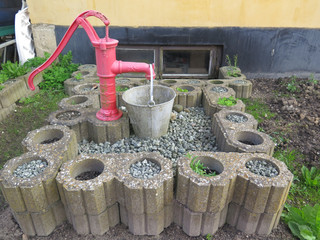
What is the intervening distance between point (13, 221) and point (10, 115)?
227 centimetres

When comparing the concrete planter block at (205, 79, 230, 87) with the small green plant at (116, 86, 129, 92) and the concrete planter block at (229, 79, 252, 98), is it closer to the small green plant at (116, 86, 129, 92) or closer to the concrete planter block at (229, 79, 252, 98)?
the concrete planter block at (229, 79, 252, 98)

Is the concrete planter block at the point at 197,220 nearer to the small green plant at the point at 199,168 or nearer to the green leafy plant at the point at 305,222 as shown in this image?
the small green plant at the point at 199,168

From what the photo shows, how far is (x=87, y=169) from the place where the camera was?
2439 millimetres

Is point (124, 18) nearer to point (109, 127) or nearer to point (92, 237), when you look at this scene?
point (109, 127)

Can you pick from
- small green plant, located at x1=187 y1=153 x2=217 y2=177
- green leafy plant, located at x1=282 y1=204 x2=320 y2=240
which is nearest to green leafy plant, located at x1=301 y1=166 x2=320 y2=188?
green leafy plant, located at x1=282 y1=204 x2=320 y2=240

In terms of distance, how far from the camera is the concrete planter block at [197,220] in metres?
2.21

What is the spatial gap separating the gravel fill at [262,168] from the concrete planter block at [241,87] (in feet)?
7.72

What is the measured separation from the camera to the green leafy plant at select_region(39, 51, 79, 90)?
4.95 m

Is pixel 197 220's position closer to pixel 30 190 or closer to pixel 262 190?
pixel 262 190

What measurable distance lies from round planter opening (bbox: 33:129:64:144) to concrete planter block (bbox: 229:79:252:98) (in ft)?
9.85

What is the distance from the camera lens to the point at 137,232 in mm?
2289

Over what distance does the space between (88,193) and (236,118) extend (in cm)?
194

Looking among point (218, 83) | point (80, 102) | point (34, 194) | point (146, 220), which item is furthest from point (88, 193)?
point (218, 83)

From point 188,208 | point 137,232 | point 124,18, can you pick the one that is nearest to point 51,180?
point 137,232
